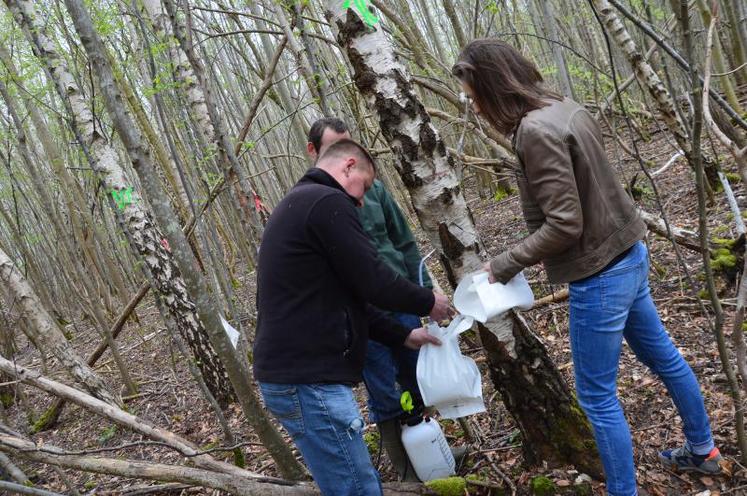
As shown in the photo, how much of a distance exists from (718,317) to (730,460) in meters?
1.00

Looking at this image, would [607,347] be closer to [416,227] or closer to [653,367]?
[653,367]

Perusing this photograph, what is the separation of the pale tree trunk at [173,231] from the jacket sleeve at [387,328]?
0.65 metres

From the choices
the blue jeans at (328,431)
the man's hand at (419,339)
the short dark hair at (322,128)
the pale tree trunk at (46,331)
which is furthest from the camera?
the pale tree trunk at (46,331)

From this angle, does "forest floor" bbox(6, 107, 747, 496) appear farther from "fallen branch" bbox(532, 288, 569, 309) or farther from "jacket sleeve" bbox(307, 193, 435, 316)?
"jacket sleeve" bbox(307, 193, 435, 316)

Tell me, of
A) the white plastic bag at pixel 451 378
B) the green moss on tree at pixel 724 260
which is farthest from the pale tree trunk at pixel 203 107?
the green moss on tree at pixel 724 260

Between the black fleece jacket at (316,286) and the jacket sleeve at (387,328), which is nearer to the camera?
the black fleece jacket at (316,286)

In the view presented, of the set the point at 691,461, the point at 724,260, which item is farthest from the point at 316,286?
the point at 724,260

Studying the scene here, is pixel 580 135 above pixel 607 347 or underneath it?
above

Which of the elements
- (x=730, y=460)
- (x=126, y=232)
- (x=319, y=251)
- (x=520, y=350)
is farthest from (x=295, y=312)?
(x=126, y=232)

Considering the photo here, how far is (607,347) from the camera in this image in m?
1.83

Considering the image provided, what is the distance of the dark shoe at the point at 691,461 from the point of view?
2.06 metres

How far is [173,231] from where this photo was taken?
6.90ft

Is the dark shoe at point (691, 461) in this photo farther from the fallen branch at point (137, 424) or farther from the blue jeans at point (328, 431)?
the fallen branch at point (137, 424)

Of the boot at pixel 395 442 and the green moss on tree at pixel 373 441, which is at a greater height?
the boot at pixel 395 442
